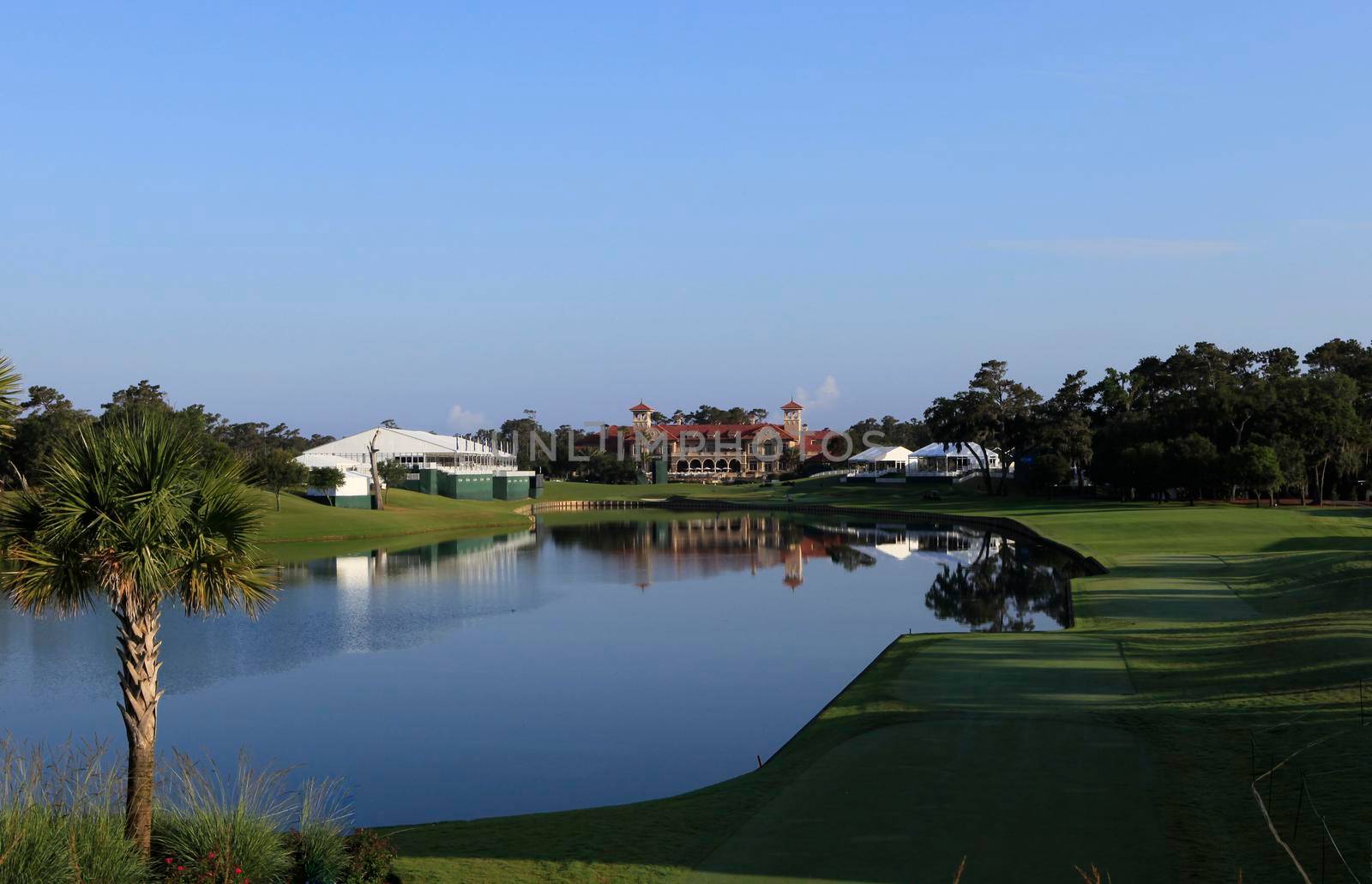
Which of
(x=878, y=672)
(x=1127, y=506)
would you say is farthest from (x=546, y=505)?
(x=878, y=672)

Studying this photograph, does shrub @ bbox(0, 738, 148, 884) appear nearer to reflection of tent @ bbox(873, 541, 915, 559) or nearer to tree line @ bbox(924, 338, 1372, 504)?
reflection of tent @ bbox(873, 541, 915, 559)

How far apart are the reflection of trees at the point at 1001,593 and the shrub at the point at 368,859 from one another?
23.1 m

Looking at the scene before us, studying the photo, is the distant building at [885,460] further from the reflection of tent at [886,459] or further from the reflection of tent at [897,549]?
the reflection of tent at [897,549]

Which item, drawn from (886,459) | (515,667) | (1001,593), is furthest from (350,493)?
(886,459)

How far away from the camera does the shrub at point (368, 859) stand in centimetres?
1091

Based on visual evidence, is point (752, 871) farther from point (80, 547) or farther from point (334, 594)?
point (334, 594)

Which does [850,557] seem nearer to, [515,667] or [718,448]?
[515,667]

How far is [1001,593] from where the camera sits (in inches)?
1652

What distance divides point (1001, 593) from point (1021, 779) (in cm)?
2858

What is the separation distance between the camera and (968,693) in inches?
797

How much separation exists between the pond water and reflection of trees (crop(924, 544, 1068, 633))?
0.19 meters

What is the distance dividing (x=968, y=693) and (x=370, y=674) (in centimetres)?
1432

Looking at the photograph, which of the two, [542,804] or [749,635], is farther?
[749,635]

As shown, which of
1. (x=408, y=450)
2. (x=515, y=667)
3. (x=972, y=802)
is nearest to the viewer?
(x=972, y=802)
